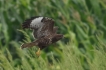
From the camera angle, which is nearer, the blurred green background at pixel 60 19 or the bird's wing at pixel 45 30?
the bird's wing at pixel 45 30

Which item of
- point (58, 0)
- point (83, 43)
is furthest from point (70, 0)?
point (83, 43)

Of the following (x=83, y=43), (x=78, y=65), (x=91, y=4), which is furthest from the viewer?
(x=91, y=4)

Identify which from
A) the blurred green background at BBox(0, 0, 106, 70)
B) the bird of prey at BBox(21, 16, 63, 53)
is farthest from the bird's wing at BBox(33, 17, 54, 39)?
the blurred green background at BBox(0, 0, 106, 70)

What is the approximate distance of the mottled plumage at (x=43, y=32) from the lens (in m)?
2.65

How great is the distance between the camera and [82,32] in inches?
240

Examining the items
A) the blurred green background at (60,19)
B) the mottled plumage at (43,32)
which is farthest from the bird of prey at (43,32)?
the blurred green background at (60,19)

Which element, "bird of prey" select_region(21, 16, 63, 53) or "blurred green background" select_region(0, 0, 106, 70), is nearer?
"bird of prey" select_region(21, 16, 63, 53)

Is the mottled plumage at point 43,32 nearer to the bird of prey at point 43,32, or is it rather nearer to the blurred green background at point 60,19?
the bird of prey at point 43,32

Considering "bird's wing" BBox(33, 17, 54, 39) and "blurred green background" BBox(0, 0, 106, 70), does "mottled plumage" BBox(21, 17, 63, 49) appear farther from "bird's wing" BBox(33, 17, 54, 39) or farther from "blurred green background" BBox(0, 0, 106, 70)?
"blurred green background" BBox(0, 0, 106, 70)

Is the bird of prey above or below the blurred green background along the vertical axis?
above

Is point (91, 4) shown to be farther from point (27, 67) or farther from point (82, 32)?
point (27, 67)

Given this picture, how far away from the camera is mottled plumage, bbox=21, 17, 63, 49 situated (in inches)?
104

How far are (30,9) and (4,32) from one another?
0.50m

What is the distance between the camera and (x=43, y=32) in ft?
9.38
